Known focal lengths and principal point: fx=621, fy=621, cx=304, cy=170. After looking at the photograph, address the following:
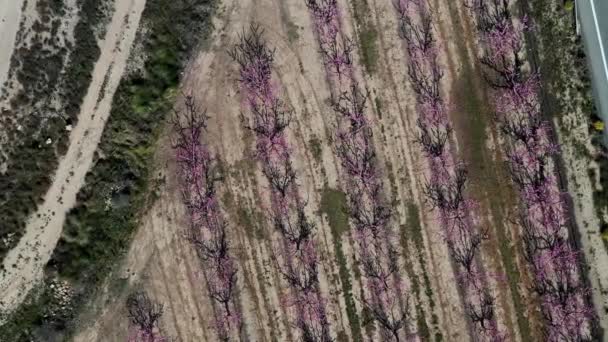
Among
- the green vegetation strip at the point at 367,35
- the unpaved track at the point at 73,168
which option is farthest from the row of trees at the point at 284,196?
the unpaved track at the point at 73,168

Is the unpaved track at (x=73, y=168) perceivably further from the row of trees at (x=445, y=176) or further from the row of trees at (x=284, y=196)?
the row of trees at (x=445, y=176)

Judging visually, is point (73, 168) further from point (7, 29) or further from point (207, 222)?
point (7, 29)

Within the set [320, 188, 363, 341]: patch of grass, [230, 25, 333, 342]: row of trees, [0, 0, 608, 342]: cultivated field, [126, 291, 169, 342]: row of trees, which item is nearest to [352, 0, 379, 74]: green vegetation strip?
[0, 0, 608, 342]: cultivated field

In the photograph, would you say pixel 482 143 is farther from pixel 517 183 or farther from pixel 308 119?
pixel 308 119

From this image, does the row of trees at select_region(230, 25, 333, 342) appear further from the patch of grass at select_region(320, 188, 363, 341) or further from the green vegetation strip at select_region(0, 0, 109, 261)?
the green vegetation strip at select_region(0, 0, 109, 261)

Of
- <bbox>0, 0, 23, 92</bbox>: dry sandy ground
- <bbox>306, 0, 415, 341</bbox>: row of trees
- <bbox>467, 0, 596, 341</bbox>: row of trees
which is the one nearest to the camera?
→ <bbox>467, 0, 596, 341</bbox>: row of trees

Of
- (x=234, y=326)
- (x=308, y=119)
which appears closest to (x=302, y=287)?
(x=234, y=326)
